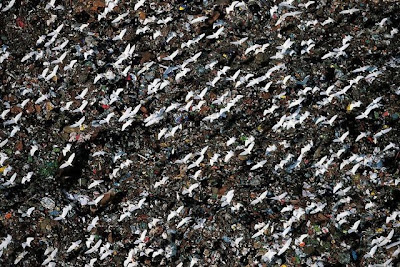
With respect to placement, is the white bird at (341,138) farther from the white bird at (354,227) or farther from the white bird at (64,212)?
the white bird at (64,212)

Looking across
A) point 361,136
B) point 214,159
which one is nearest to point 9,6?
point 214,159

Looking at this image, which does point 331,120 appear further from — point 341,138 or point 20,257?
point 20,257

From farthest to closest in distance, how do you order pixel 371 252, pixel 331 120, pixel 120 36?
pixel 120 36
pixel 331 120
pixel 371 252

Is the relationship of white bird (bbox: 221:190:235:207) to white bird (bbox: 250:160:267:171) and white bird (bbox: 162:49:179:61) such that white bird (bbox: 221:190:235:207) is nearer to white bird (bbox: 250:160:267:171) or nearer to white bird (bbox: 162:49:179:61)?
white bird (bbox: 250:160:267:171)

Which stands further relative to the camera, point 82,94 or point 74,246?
point 82,94

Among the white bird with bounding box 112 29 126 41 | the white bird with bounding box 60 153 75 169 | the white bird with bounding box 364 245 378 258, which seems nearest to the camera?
the white bird with bounding box 364 245 378 258

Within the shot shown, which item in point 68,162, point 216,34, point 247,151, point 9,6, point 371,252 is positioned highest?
→ point 9,6

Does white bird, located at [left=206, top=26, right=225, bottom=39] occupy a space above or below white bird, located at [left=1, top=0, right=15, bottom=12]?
below

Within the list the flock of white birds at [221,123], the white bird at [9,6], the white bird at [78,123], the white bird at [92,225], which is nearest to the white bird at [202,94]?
the flock of white birds at [221,123]

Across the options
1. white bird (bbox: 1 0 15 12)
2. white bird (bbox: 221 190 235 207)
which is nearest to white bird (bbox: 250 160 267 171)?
white bird (bbox: 221 190 235 207)

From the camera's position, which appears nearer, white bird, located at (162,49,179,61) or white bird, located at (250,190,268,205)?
white bird, located at (250,190,268,205)
